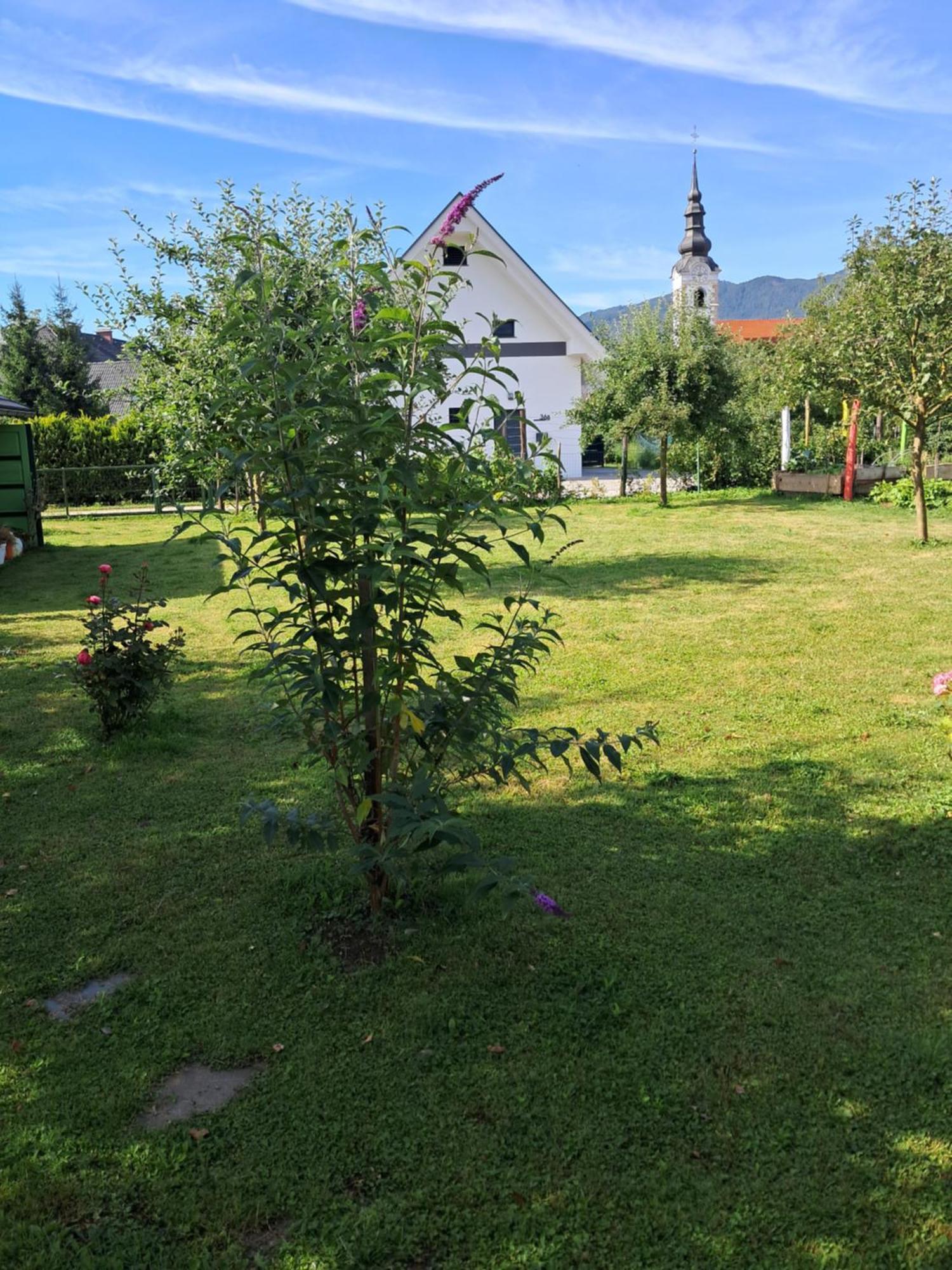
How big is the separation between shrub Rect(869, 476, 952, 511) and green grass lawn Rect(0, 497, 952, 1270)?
41.3 ft

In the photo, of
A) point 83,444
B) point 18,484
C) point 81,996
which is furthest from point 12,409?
point 81,996

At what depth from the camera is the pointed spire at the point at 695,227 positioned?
58906mm

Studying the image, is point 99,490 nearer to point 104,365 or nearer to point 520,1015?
point 104,365

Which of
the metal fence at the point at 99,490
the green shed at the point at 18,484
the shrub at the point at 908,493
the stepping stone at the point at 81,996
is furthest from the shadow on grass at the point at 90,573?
the shrub at the point at 908,493

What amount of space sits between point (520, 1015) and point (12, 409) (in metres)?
13.7

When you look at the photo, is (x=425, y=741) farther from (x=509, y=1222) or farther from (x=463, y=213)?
(x=463, y=213)

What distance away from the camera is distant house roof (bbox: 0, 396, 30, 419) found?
519 inches

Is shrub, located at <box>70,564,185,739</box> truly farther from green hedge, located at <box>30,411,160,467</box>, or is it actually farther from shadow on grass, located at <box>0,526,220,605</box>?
green hedge, located at <box>30,411,160,467</box>

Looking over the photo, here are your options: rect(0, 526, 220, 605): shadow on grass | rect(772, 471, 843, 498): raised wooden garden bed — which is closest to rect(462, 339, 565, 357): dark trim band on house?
rect(772, 471, 843, 498): raised wooden garden bed

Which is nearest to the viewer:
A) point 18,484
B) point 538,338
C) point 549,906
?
point 549,906

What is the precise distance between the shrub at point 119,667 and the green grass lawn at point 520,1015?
0.68 ft

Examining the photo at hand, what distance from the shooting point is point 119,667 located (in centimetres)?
507

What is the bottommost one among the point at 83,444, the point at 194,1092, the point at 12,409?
the point at 194,1092

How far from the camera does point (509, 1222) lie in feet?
6.68
